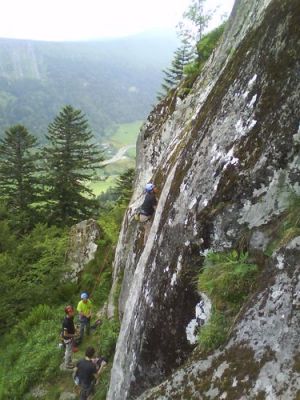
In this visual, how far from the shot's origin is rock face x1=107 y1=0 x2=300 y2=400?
6312 mm

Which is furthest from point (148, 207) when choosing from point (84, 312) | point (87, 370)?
point (87, 370)

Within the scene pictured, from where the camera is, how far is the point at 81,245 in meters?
23.3

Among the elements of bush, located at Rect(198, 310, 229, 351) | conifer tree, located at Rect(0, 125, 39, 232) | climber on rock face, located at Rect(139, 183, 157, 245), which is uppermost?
conifer tree, located at Rect(0, 125, 39, 232)

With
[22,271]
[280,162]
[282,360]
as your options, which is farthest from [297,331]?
[22,271]

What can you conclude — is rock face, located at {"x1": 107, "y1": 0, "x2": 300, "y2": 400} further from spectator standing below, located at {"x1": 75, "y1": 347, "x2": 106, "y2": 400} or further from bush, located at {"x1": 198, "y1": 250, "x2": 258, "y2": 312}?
spectator standing below, located at {"x1": 75, "y1": 347, "x2": 106, "y2": 400}

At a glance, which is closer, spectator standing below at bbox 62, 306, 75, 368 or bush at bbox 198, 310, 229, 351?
bush at bbox 198, 310, 229, 351

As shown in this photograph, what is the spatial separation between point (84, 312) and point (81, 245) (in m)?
8.37

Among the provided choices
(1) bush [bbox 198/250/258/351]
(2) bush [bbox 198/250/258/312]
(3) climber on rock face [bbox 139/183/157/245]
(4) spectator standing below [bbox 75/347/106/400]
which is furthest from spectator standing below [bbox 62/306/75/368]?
(1) bush [bbox 198/250/258/351]

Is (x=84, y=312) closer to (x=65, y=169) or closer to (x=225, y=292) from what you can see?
(x=225, y=292)

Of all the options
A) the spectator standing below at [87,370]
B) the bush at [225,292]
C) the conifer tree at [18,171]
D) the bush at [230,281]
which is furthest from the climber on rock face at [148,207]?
the conifer tree at [18,171]

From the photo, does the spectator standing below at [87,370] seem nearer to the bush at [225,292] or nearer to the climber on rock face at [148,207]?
the climber on rock face at [148,207]

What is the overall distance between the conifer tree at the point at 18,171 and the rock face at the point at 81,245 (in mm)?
13373

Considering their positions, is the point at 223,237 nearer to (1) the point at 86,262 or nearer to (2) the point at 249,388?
(2) the point at 249,388

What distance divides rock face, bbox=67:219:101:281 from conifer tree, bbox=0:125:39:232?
1337 cm
